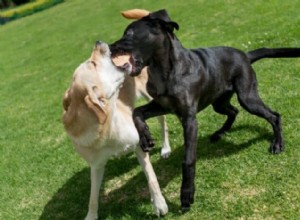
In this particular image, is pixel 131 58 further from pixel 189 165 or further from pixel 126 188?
pixel 126 188

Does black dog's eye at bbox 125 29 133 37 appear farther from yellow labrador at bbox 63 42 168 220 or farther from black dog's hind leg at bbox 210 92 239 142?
black dog's hind leg at bbox 210 92 239 142

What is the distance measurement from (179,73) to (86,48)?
422 inches

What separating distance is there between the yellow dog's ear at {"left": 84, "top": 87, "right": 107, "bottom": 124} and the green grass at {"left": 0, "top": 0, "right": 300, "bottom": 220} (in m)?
1.18

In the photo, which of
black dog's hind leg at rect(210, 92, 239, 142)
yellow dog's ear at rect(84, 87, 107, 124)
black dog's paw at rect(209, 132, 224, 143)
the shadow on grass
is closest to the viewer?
yellow dog's ear at rect(84, 87, 107, 124)

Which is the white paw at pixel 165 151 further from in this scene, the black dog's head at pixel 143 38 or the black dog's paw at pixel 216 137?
the black dog's head at pixel 143 38

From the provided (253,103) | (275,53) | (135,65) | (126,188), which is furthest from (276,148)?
(135,65)

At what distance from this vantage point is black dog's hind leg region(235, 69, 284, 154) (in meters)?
4.79

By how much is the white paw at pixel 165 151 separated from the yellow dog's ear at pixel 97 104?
173cm

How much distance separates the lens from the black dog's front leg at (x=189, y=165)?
400 centimetres

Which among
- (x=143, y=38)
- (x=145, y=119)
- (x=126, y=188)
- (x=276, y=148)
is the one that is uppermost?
(x=143, y=38)

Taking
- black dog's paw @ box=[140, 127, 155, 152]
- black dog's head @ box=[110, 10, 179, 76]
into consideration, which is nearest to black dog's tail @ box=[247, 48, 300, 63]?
black dog's head @ box=[110, 10, 179, 76]

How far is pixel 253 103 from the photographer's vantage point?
15.7 ft

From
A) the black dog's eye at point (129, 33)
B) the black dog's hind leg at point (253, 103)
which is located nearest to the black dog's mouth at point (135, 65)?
the black dog's eye at point (129, 33)

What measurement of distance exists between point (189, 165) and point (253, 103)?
47.8 inches
